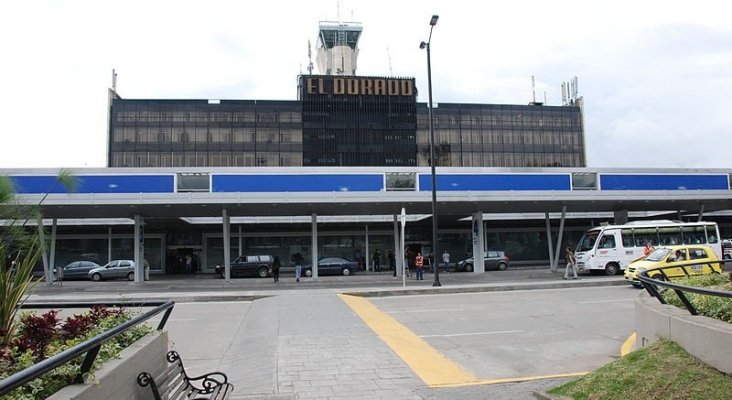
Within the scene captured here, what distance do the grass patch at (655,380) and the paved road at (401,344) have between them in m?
1.06

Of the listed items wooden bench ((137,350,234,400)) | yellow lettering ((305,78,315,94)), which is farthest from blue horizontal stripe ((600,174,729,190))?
yellow lettering ((305,78,315,94))

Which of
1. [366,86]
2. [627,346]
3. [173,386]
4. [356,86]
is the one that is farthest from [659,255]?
[366,86]

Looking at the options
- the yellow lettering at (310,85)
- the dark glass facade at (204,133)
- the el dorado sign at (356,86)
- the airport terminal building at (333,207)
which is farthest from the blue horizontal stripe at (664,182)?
the yellow lettering at (310,85)

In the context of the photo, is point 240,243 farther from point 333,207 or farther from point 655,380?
point 655,380

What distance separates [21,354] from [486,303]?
15511 mm

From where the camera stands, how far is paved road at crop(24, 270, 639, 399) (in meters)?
7.31

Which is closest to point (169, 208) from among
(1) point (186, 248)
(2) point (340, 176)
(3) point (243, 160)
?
(2) point (340, 176)

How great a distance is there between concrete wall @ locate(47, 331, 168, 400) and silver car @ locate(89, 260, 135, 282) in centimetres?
3503

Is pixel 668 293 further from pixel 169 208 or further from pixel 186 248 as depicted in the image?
pixel 186 248

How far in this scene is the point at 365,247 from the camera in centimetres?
4494

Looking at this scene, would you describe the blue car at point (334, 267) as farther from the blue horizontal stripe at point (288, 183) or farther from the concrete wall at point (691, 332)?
the concrete wall at point (691, 332)

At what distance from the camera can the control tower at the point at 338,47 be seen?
102250 mm

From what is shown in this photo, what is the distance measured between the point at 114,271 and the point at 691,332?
126 ft

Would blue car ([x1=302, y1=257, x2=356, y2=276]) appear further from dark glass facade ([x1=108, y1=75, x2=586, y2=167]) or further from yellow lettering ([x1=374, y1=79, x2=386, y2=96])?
yellow lettering ([x1=374, y1=79, x2=386, y2=96])
